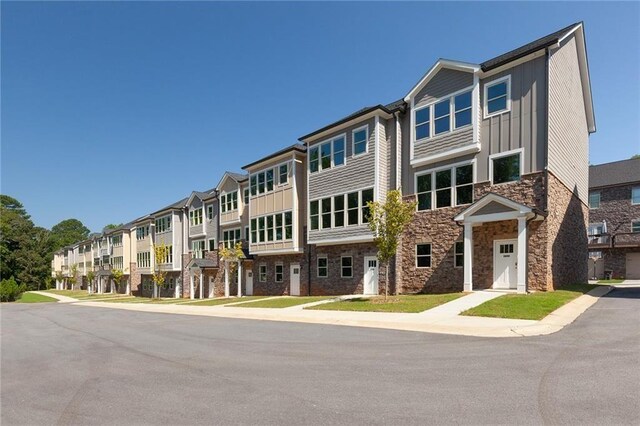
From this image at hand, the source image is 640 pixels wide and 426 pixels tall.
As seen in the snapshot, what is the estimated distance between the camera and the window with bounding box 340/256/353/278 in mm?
22481

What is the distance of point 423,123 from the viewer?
1958cm

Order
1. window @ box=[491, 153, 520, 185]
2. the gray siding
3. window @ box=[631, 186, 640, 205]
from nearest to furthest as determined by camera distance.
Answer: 1. window @ box=[491, 153, 520, 185]
2. the gray siding
3. window @ box=[631, 186, 640, 205]

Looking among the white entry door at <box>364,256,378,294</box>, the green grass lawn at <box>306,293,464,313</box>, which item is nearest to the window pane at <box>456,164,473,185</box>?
the green grass lawn at <box>306,293,464,313</box>

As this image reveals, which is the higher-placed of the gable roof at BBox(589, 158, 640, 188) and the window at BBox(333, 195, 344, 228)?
the gable roof at BBox(589, 158, 640, 188)

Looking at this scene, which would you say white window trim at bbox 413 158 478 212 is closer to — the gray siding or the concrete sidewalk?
the gray siding

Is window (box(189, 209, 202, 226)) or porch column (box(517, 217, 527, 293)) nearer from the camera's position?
porch column (box(517, 217, 527, 293))

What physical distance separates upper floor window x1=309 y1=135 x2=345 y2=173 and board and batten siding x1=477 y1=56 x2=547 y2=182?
8696 mm

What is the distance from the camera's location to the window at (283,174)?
26528 mm

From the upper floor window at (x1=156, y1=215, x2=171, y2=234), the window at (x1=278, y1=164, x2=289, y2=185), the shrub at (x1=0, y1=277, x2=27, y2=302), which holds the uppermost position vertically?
the window at (x1=278, y1=164, x2=289, y2=185)

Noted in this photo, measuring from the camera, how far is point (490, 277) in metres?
16.8

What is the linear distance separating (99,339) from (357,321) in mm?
8385

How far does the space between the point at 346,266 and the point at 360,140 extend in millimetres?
8043

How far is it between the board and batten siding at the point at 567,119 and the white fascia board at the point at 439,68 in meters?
A: 3.39

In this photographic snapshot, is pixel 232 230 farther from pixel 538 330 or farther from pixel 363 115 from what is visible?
pixel 538 330
